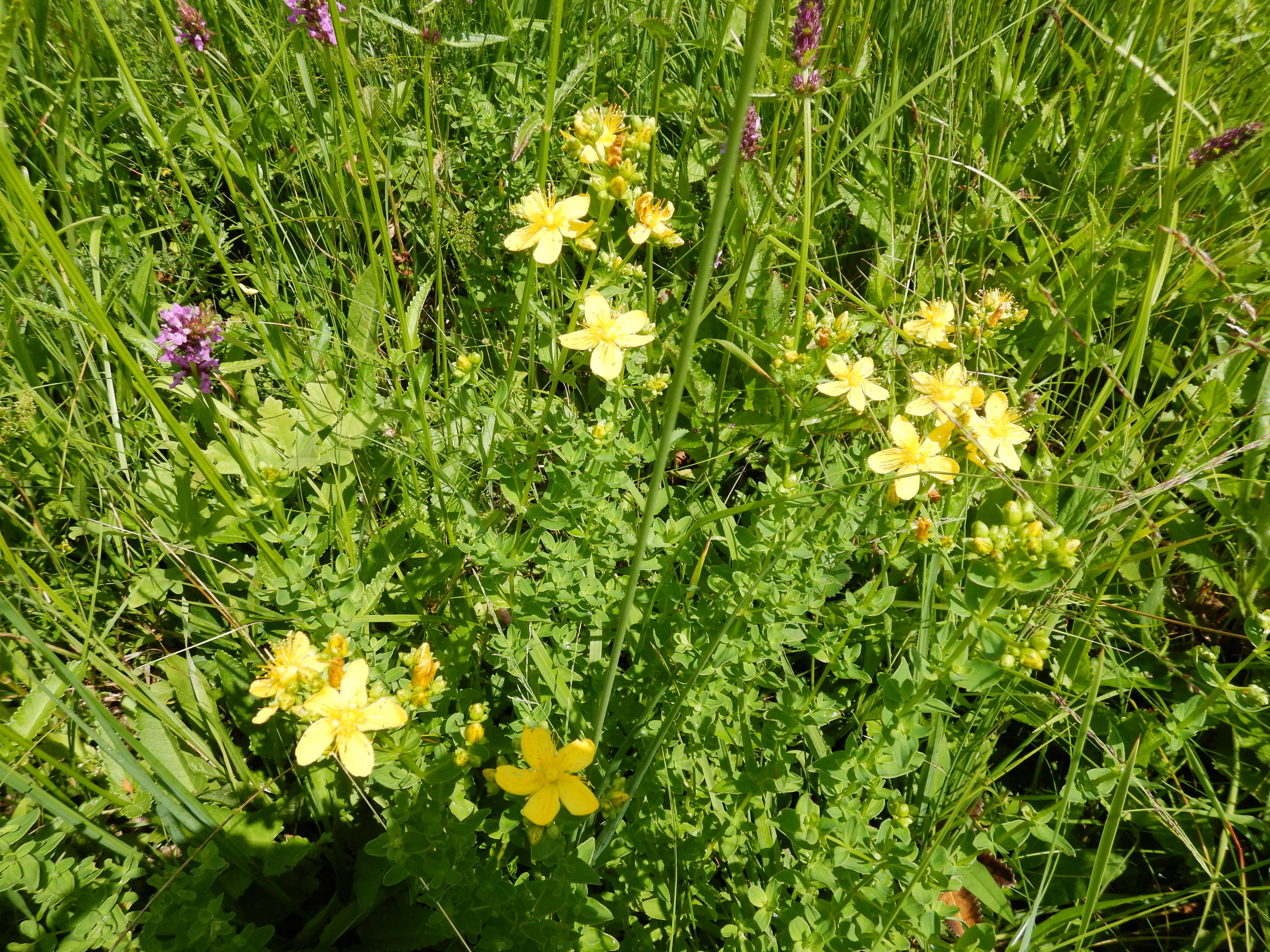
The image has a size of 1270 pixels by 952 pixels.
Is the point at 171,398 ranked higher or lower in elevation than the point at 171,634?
higher

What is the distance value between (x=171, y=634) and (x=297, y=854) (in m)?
0.86

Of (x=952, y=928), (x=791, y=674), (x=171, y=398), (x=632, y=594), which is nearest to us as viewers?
(x=632, y=594)

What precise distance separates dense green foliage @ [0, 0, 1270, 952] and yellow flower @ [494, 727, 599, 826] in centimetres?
3

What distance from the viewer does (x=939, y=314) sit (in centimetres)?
239

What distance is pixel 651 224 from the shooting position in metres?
2.03

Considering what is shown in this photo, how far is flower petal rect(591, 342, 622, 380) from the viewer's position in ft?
5.85

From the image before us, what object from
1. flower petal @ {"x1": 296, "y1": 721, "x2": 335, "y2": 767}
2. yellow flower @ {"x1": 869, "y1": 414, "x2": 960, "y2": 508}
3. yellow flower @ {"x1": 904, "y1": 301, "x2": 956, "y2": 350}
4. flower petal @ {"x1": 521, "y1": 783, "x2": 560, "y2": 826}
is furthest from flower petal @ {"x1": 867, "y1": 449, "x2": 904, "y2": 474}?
flower petal @ {"x1": 296, "y1": 721, "x2": 335, "y2": 767}

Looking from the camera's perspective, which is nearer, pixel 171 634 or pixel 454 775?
pixel 454 775

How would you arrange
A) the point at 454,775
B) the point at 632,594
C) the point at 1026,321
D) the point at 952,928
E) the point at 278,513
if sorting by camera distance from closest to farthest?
the point at 632,594, the point at 454,775, the point at 278,513, the point at 952,928, the point at 1026,321

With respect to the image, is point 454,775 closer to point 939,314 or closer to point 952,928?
point 952,928

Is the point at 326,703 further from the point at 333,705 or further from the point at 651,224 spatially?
the point at 651,224

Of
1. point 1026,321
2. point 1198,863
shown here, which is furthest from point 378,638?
point 1026,321

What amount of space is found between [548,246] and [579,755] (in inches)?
46.8

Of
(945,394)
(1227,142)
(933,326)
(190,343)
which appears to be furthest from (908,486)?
(190,343)
